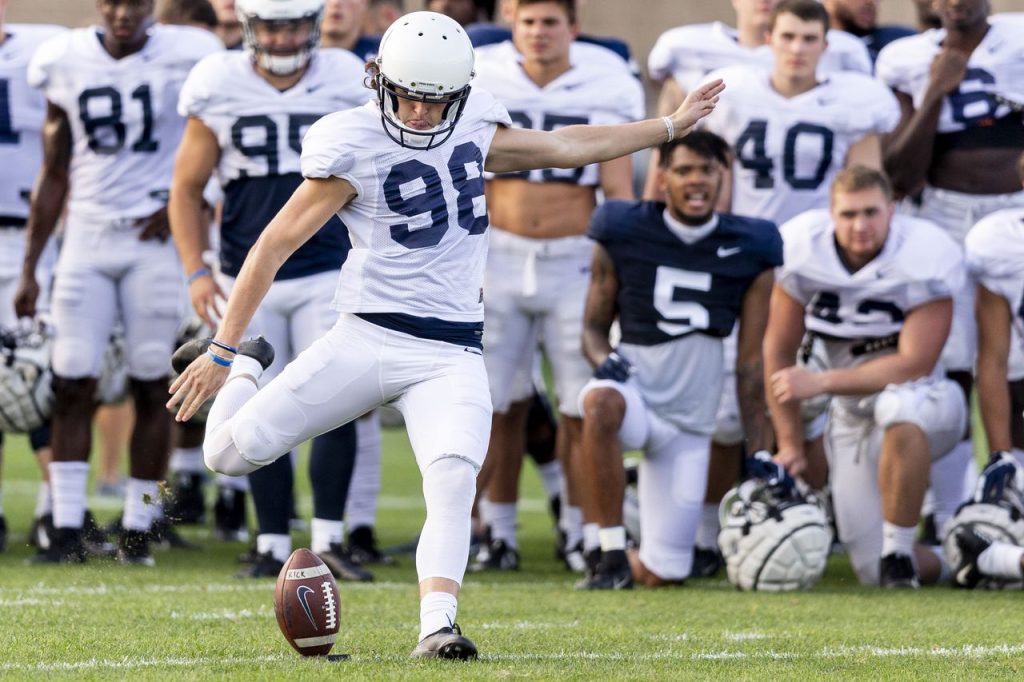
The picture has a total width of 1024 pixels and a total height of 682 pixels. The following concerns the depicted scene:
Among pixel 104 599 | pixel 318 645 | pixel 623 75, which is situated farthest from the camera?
pixel 623 75

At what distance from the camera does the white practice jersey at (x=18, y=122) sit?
275 inches

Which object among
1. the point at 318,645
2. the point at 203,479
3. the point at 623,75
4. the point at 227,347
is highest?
the point at 623,75

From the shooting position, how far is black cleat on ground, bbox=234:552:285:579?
5.88 m

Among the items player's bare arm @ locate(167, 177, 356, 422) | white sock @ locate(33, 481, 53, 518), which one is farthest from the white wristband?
white sock @ locate(33, 481, 53, 518)

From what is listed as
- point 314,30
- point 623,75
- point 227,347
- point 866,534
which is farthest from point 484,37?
point 227,347

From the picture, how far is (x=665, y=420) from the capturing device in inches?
237

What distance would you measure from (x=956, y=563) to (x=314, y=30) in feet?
9.44

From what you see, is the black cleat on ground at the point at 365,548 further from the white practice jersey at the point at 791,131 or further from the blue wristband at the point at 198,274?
the white practice jersey at the point at 791,131

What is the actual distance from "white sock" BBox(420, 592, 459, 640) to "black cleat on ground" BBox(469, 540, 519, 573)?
8.04ft

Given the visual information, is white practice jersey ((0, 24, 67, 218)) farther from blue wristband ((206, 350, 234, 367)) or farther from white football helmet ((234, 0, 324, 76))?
blue wristband ((206, 350, 234, 367))

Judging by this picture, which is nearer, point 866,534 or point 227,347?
point 227,347

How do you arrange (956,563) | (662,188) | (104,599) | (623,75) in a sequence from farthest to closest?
(623,75)
(662,188)
(956,563)
(104,599)

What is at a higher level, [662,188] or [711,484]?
[662,188]

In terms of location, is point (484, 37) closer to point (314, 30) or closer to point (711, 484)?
point (314, 30)
